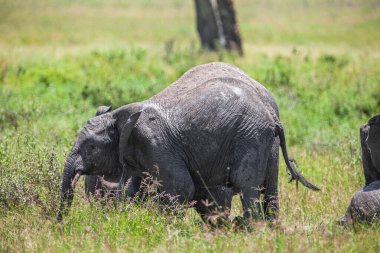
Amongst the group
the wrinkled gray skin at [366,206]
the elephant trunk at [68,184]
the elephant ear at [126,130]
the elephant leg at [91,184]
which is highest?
the elephant ear at [126,130]

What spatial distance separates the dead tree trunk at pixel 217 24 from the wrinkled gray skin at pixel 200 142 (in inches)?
584

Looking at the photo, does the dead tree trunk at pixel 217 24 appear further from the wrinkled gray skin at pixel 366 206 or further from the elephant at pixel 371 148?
the wrinkled gray skin at pixel 366 206

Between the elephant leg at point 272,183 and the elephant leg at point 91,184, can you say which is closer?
the elephant leg at point 272,183

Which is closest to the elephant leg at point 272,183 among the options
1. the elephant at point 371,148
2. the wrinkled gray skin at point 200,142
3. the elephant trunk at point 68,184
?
the wrinkled gray skin at point 200,142

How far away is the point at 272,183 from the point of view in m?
7.54

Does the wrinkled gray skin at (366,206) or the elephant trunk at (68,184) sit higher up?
the elephant trunk at (68,184)

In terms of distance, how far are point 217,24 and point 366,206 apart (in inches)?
645

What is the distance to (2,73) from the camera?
1689 centimetres

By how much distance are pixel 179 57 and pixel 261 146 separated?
12139mm

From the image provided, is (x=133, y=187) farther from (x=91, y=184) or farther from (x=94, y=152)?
(x=91, y=184)

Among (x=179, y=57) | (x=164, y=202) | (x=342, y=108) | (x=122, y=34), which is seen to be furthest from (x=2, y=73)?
(x=122, y=34)

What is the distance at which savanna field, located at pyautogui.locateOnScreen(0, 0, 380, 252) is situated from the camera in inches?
258

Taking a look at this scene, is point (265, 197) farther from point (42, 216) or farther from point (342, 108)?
point (342, 108)

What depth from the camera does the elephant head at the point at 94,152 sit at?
25.1 ft
